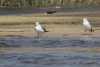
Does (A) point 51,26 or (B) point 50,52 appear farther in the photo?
(A) point 51,26

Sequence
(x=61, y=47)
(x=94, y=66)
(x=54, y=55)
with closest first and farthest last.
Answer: (x=94, y=66) → (x=54, y=55) → (x=61, y=47)

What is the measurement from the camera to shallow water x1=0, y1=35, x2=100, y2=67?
392 inches

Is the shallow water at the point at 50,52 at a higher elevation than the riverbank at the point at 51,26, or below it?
higher

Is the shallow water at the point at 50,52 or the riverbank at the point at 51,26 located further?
the riverbank at the point at 51,26

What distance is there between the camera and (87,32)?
19.5m

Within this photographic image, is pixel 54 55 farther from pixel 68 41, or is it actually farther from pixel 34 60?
pixel 68 41

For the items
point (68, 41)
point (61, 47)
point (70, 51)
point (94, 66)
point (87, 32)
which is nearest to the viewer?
point (94, 66)

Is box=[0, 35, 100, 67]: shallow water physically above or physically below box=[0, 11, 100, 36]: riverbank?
above

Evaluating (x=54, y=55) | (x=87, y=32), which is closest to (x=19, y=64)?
(x=54, y=55)

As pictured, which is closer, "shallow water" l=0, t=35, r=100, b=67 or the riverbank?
"shallow water" l=0, t=35, r=100, b=67

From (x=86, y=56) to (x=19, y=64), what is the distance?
2563 mm

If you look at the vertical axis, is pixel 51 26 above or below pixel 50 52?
below

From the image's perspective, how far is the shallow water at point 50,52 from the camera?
9951mm

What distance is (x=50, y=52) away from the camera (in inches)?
478
